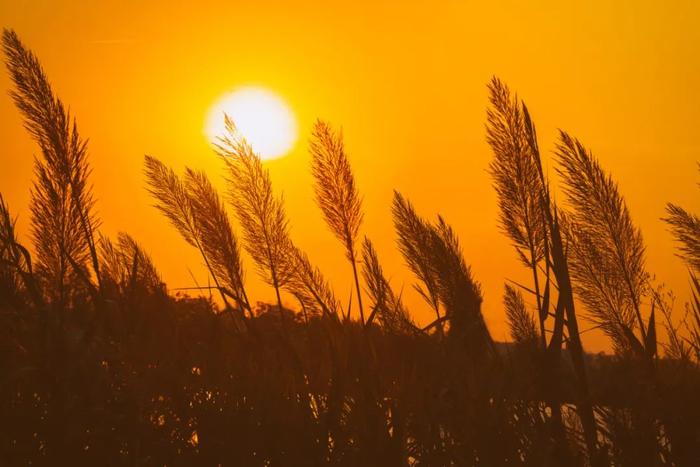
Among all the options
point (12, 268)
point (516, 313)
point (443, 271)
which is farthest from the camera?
point (516, 313)

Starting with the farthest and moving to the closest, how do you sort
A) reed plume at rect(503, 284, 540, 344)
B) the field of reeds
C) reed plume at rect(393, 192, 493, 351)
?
reed plume at rect(503, 284, 540, 344) < reed plume at rect(393, 192, 493, 351) < the field of reeds

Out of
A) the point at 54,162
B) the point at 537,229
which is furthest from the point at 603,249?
the point at 54,162

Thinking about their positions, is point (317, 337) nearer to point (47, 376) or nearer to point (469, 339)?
point (469, 339)

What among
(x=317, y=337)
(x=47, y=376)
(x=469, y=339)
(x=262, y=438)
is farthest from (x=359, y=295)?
(x=47, y=376)

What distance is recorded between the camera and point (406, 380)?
1549mm

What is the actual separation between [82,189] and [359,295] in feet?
2.89

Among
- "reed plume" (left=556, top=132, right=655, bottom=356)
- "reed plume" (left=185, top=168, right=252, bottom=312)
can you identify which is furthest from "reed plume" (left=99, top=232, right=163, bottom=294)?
"reed plume" (left=556, top=132, right=655, bottom=356)

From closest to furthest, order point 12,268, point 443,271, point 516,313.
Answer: point 12,268, point 443,271, point 516,313

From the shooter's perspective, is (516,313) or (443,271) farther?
(516,313)

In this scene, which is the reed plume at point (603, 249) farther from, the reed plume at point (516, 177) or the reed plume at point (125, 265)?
the reed plume at point (125, 265)

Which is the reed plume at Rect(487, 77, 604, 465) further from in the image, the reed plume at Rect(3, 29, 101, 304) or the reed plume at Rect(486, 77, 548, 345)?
the reed plume at Rect(3, 29, 101, 304)

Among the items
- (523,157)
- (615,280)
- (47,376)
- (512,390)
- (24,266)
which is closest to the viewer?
(47,376)

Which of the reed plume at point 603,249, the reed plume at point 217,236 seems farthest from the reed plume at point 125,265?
the reed plume at point 603,249

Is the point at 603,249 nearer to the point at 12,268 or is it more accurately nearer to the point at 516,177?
the point at 516,177
